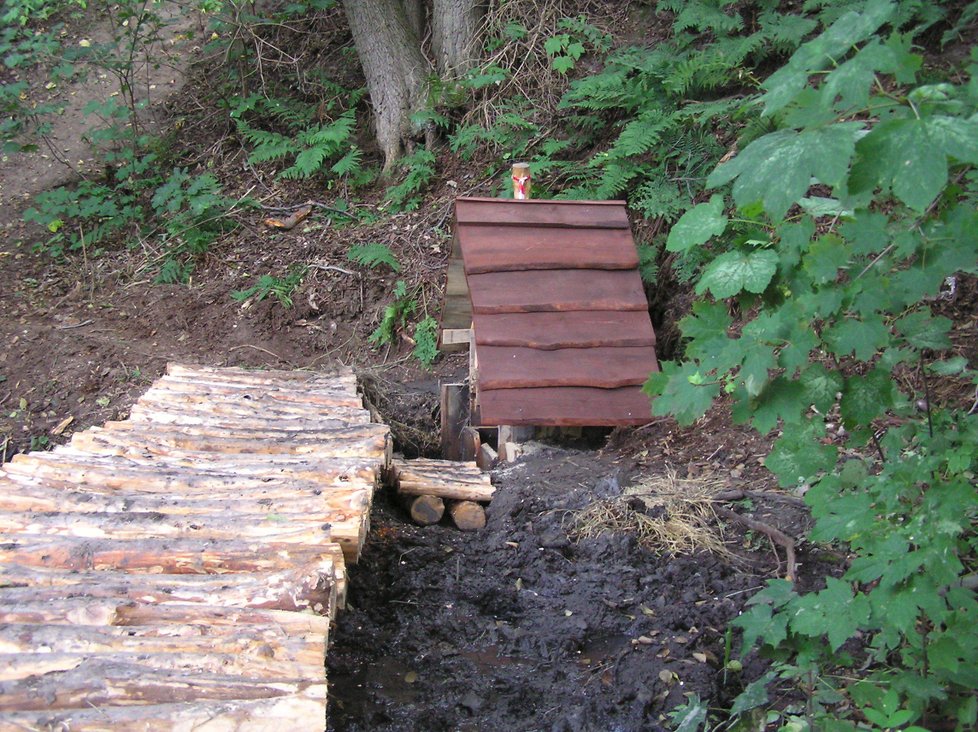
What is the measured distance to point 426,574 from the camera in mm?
4410

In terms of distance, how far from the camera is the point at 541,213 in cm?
602

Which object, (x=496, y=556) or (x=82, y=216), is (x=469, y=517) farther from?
(x=82, y=216)

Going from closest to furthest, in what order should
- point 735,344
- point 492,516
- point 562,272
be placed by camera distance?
point 735,344
point 492,516
point 562,272

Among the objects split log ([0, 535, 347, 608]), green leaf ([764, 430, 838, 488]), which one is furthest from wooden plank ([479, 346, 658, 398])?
green leaf ([764, 430, 838, 488])

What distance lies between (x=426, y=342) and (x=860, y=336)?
20.7ft

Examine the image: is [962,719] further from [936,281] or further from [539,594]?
[539,594]

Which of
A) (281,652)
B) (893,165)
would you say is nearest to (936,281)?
(893,165)

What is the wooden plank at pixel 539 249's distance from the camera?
577cm

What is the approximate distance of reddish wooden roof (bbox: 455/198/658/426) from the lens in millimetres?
5422

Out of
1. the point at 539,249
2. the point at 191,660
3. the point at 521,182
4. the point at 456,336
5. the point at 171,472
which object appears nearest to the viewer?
the point at 191,660

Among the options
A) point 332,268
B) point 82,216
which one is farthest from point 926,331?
point 82,216

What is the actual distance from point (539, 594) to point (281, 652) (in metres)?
1.93

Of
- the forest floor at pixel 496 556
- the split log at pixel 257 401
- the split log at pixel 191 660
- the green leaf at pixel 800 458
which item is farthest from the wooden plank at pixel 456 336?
the split log at pixel 191 660

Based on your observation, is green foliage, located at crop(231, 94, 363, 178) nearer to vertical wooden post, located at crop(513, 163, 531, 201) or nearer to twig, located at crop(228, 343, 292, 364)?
twig, located at crop(228, 343, 292, 364)
